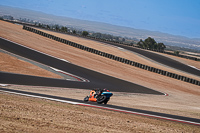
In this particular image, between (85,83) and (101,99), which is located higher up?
(101,99)

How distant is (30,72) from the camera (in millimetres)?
27000

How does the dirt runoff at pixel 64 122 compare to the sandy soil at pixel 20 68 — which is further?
the sandy soil at pixel 20 68

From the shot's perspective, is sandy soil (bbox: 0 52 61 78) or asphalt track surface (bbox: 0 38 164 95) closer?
asphalt track surface (bbox: 0 38 164 95)

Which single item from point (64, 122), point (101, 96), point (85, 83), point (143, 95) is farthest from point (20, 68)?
point (64, 122)

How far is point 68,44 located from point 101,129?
55544 mm

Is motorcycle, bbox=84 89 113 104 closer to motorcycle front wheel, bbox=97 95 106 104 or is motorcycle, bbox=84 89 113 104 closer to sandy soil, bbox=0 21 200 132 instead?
motorcycle front wheel, bbox=97 95 106 104

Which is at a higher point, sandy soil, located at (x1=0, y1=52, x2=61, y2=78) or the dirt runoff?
the dirt runoff

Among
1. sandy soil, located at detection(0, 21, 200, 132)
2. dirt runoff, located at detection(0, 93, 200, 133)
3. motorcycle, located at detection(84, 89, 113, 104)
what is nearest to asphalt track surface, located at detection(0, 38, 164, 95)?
sandy soil, located at detection(0, 21, 200, 132)

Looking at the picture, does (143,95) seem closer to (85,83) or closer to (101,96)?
(85,83)

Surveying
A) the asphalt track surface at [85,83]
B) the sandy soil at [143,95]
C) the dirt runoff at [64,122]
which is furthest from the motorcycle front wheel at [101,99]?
the asphalt track surface at [85,83]

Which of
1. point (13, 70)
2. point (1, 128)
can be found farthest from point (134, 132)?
point (13, 70)

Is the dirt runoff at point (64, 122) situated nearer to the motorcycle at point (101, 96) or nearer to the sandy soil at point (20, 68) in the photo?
the motorcycle at point (101, 96)

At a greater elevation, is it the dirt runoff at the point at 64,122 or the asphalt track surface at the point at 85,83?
the dirt runoff at the point at 64,122

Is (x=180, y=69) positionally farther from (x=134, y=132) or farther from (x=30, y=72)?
(x=134, y=132)
